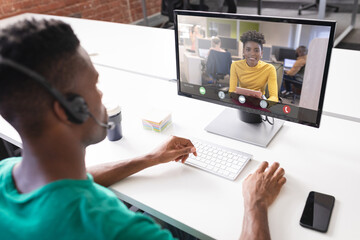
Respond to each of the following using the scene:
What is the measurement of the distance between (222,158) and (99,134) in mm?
474

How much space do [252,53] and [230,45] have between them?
0.26 ft

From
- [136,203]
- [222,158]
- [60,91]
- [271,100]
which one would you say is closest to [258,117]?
[271,100]

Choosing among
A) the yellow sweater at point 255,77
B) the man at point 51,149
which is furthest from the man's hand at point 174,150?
the man at point 51,149

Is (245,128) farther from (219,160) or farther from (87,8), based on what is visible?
(87,8)

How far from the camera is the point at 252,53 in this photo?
43.8 inches

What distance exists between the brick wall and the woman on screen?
304 cm

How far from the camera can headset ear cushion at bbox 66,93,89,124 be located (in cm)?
70

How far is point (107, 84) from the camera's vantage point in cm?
181

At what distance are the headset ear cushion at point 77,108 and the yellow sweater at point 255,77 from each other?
60cm

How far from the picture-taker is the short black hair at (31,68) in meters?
0.65

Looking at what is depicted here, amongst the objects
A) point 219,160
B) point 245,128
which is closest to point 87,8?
point 245,128

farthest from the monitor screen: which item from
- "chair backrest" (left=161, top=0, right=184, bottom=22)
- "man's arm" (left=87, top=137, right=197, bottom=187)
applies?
"chair backrest" (left=161, top=0, right=184, bottom=22)

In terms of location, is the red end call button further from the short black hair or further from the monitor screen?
the short black hair

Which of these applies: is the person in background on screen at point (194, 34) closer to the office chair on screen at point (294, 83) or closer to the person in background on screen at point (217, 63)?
the person in background on screen at point (217, 63)
